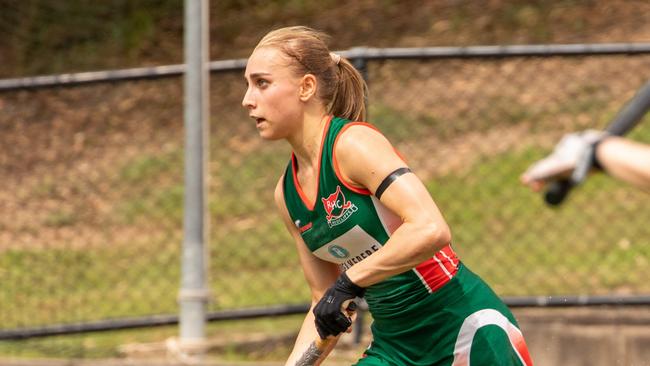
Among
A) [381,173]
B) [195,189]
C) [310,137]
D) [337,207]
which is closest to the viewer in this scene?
[381,173]

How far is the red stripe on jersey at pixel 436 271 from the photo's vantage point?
4094mm

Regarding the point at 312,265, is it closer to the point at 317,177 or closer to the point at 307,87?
the point at 317,177

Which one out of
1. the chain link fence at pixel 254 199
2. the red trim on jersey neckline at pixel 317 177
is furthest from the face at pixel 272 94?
the chain link fence at pixel 254 199

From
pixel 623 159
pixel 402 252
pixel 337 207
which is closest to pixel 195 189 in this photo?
pixel 337 207

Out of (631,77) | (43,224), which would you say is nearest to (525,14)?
(631,77)

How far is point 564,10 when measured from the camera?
12.5m

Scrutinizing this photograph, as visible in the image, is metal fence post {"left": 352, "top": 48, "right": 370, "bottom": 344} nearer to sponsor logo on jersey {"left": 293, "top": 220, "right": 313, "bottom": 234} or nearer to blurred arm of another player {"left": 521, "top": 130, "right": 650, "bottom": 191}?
sponsor logo on jersey {"left": 293, "top": 220, "right": 313, "bottom": 234}

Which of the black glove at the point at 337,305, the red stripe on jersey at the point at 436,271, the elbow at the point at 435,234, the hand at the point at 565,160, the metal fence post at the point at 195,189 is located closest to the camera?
the hand at the point at 565,160

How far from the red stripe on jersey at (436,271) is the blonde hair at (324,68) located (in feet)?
1.81

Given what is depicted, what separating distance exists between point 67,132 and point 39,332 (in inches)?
104

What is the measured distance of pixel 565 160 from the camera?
268 centimetres

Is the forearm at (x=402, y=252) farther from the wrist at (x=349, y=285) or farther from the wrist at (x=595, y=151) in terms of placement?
the wrist at (x=595, y=151)

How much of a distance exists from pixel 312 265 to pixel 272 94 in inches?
24.8

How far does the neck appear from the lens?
416cm
